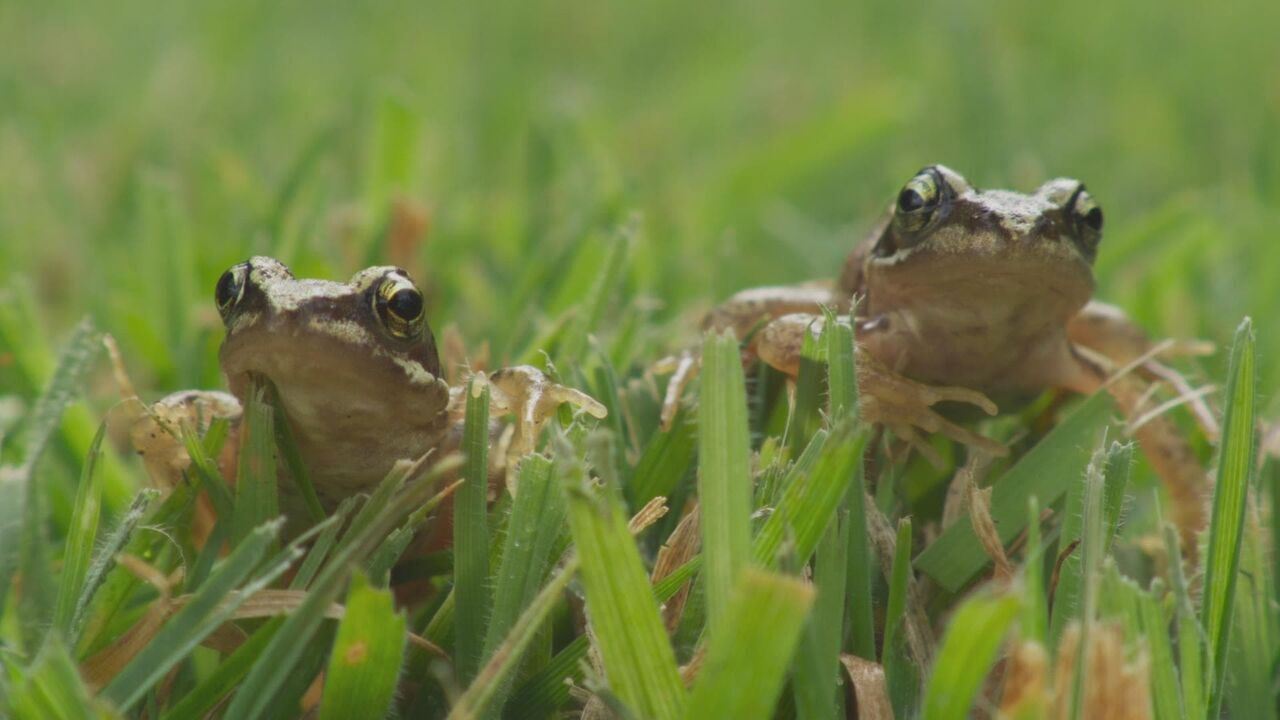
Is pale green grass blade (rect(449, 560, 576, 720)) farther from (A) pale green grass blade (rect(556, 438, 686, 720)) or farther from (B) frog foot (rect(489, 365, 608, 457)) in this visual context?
(B) frog foot (rect(489, 365, 608, 457))

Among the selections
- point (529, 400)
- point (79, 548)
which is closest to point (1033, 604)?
point (529, 400)

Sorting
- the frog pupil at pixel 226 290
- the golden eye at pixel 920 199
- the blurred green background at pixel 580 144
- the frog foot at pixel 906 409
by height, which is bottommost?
the frog foot at pixel 906 409

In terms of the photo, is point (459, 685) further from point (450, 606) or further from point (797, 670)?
point (797, 670)

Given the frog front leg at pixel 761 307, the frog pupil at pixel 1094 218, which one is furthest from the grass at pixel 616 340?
the frog pupil at pixel 1094 218

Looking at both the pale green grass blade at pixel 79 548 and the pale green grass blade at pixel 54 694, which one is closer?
the pale green grass blade at pixel 54 694

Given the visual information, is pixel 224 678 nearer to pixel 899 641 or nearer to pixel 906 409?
pixel 899 641

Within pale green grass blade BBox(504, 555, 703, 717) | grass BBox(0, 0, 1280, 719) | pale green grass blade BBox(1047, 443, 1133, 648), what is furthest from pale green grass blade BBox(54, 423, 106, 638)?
pale green grass blade BBox(1047, 443, 1133, 648)

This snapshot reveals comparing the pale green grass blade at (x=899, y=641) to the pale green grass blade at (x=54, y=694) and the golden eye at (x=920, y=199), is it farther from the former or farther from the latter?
the pale green grass blade at (x=54, y=694)
